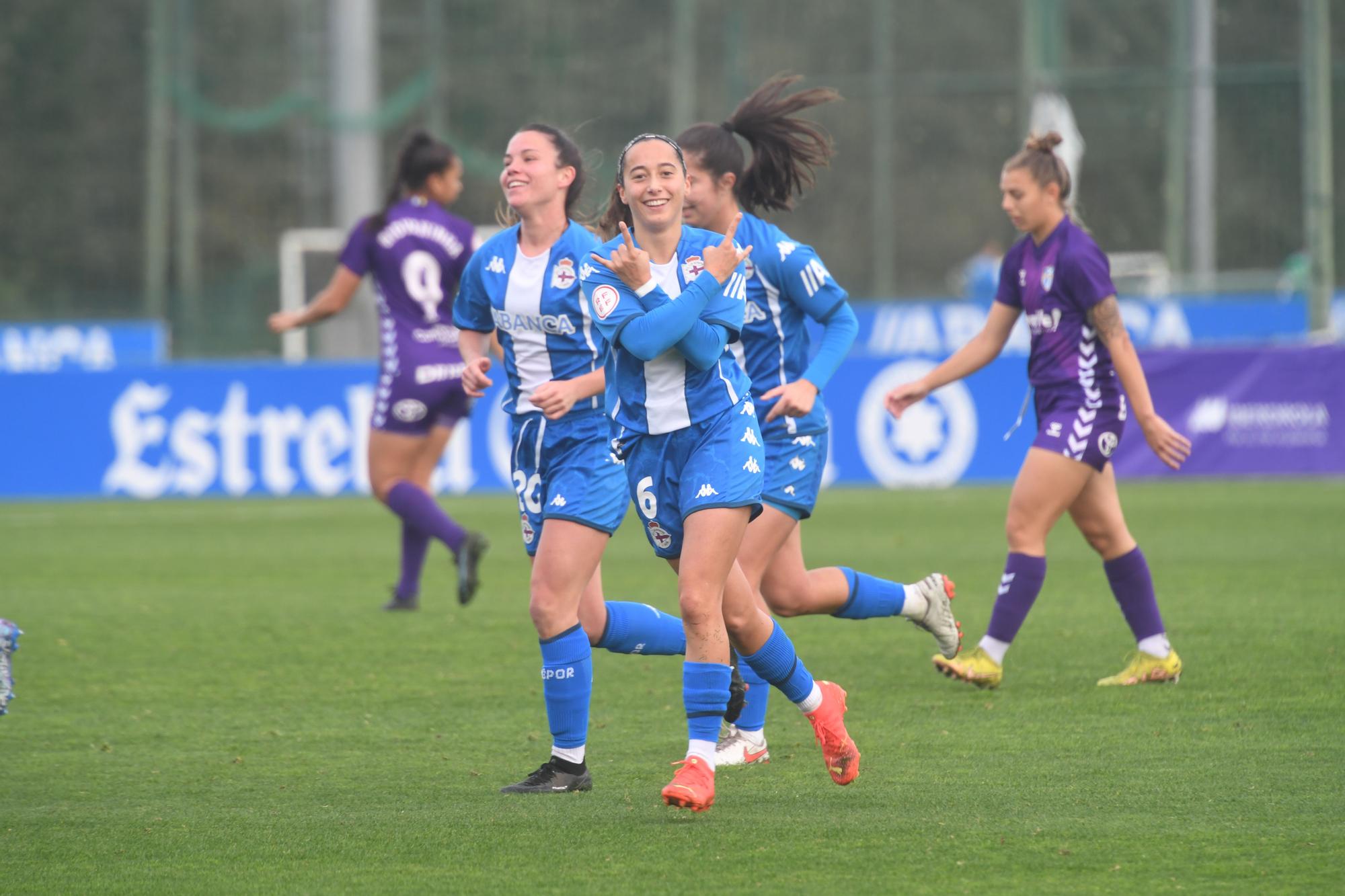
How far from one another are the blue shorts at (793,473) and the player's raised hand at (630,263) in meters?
1.22

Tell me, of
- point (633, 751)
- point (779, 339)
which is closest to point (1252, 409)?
point (779, 339)

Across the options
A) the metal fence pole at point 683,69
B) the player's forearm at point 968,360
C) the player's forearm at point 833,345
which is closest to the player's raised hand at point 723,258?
the player's forearm at point 833,345

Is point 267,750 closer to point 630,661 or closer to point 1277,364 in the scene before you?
point 630,661

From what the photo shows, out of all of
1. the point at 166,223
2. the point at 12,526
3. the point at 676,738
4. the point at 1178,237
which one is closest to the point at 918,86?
the point at 1178,237

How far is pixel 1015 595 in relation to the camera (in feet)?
23.0

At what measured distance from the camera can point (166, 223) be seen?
2609 centimetres

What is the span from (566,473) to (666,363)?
62 centimetres

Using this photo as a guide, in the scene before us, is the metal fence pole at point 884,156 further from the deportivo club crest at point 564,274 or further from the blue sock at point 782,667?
the blue sock at point 782,667

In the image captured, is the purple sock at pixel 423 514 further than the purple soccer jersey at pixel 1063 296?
Yes

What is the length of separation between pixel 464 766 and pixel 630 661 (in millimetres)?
2276

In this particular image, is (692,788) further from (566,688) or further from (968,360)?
(968,360)

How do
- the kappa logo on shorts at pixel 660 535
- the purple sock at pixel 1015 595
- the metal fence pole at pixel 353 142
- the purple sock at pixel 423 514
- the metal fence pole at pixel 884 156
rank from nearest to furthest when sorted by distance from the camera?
1. the kappa logo on shorts at pixel 660 535
2. the purple sock at pixel 1015 595
3. the purple sock at pixel 423 514
4. the metal fence pole at pixel 353 142
5. the metal fence pole at pixel 884 156

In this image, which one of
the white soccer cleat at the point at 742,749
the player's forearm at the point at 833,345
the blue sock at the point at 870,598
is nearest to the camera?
the player's forearm at the point at 833,345

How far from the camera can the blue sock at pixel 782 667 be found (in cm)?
529
